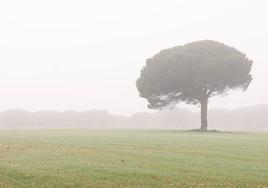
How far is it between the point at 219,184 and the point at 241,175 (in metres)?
2.26

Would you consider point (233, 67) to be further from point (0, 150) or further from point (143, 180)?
point (143, 180)

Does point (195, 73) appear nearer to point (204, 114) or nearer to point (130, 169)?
point (204, 114)

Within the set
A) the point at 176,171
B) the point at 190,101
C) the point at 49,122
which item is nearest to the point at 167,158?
the point at 176,171

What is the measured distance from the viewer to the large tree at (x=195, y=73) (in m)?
73.8

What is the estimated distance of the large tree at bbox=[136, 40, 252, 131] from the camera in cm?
7375

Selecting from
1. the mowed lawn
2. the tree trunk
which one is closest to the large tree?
the tree trunk

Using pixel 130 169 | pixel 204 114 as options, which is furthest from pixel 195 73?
pixel 130 169

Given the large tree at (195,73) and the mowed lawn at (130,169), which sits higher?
the large tree at (195,73)

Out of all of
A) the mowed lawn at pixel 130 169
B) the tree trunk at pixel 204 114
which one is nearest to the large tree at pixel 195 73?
the tree trunk at pixel 204 114

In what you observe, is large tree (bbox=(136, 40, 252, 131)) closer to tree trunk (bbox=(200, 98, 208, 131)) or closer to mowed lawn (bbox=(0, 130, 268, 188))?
tree trunk (bbox=(200, 98, 208, 131))

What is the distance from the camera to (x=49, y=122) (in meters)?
133

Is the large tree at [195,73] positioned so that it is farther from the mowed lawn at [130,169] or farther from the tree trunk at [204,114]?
the mowed lawn at [130,169]

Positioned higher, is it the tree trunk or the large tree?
the large tree

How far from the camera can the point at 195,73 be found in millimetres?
74375
